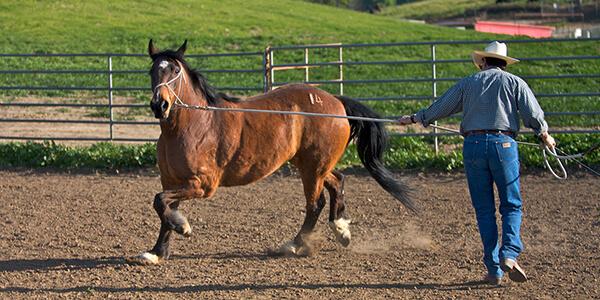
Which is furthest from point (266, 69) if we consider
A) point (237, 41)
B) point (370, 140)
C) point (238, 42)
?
point (237, 41)

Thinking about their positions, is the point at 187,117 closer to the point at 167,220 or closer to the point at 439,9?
the point at 167,220

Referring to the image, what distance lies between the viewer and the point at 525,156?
1118 centimetres

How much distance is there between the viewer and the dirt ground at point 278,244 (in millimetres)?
6277

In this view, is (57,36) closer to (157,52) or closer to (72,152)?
(72,152)

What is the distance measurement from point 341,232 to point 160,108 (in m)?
1.94

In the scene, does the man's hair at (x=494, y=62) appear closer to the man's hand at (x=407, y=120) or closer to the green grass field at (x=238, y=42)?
the man's hand at (x=407, y=120)

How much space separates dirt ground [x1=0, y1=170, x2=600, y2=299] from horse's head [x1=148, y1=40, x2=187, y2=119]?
1241 mm

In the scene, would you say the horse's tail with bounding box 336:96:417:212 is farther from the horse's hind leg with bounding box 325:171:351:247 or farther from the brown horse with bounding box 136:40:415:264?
the horse's hind leg with bounding box 325:171:351:247

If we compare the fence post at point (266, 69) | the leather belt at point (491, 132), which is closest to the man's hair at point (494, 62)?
the leather belt at point (491, 132)

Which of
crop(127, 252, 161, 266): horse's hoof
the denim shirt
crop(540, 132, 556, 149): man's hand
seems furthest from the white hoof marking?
crop(540, 132, 556, 149): man's hand

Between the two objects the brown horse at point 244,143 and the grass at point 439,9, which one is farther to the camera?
the grass at point 439,9

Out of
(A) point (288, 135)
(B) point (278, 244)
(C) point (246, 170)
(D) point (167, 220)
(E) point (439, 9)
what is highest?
(E) point (439, 9)

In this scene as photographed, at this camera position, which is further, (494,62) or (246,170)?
(246,170)

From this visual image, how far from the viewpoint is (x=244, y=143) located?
7.36m
